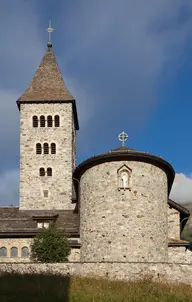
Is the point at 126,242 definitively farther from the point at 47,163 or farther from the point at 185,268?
the point at 47,163

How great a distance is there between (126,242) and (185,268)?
4.84 m

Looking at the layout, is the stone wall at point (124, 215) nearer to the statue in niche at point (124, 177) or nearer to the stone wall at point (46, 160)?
the statue in niche at point (124, 177)

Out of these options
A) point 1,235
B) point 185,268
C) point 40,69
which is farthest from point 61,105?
point 185,268

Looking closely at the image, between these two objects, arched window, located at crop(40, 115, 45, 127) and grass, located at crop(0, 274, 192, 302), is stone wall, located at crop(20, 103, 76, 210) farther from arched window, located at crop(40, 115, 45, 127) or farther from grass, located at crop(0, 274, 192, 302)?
grass, located at crop(0, 274, 192, 302)

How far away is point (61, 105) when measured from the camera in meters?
60.0

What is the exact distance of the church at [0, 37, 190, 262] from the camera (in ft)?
119

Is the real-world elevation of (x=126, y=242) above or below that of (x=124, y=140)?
below

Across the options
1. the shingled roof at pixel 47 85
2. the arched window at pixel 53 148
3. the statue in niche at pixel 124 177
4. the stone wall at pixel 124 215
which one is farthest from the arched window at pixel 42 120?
the statue in niche at pixel 124 177

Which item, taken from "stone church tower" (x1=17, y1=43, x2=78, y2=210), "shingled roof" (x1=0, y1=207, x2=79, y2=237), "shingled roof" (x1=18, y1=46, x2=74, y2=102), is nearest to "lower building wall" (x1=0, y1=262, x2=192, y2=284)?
"shingled roof" (x1=0, y1=207, x2=79, y2=237)

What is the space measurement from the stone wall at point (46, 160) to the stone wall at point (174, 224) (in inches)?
579

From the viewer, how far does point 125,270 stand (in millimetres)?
32156

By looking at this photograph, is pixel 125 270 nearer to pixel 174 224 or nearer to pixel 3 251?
pixel 174 224

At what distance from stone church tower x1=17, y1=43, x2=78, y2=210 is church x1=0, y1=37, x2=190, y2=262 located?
0.09 metres

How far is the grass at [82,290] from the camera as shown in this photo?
25.3 meters
